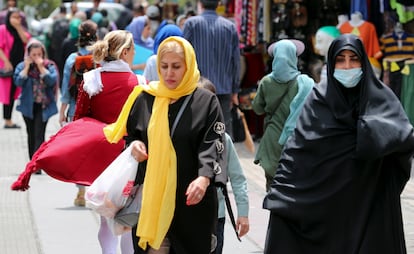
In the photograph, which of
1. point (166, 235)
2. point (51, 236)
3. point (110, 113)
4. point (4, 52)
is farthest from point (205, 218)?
point (4, 52)

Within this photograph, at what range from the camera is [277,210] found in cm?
670

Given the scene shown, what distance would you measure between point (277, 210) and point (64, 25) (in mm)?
22085

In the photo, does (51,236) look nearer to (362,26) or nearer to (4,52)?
(362,26)

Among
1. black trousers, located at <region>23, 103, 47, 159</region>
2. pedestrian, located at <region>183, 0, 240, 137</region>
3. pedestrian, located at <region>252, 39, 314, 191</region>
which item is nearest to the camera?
pedestrian, located at <region>252, 39, 314, 191</region>

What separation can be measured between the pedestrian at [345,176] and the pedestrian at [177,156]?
47 centimetres

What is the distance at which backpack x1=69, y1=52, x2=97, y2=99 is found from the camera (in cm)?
1095

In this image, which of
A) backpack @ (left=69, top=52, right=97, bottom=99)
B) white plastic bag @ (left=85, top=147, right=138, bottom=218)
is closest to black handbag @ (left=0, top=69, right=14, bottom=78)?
backpack @ (left=69, top=52, right=97, bottom=99)

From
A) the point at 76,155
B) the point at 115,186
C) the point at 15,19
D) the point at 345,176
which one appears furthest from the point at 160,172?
the point at 15,19

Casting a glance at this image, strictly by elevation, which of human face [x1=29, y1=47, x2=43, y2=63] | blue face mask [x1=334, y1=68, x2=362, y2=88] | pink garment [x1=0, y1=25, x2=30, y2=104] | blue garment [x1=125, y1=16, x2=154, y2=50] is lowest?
pink garment [x1=0, y1=25, x2=30, y2=104]

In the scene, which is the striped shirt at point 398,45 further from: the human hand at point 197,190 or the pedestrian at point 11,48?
the human hand at point 197,190

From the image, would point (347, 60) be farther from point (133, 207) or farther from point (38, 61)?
point (38, 61)

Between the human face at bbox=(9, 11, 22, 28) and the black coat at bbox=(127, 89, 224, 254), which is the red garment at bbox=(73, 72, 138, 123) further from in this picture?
the human face at bbox=(9, 11, 22, 28)

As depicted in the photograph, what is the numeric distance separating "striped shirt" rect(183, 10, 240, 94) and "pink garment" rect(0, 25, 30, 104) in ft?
23.0

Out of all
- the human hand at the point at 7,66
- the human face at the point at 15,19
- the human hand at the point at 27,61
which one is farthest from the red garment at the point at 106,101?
the human face at the point at 15,19
